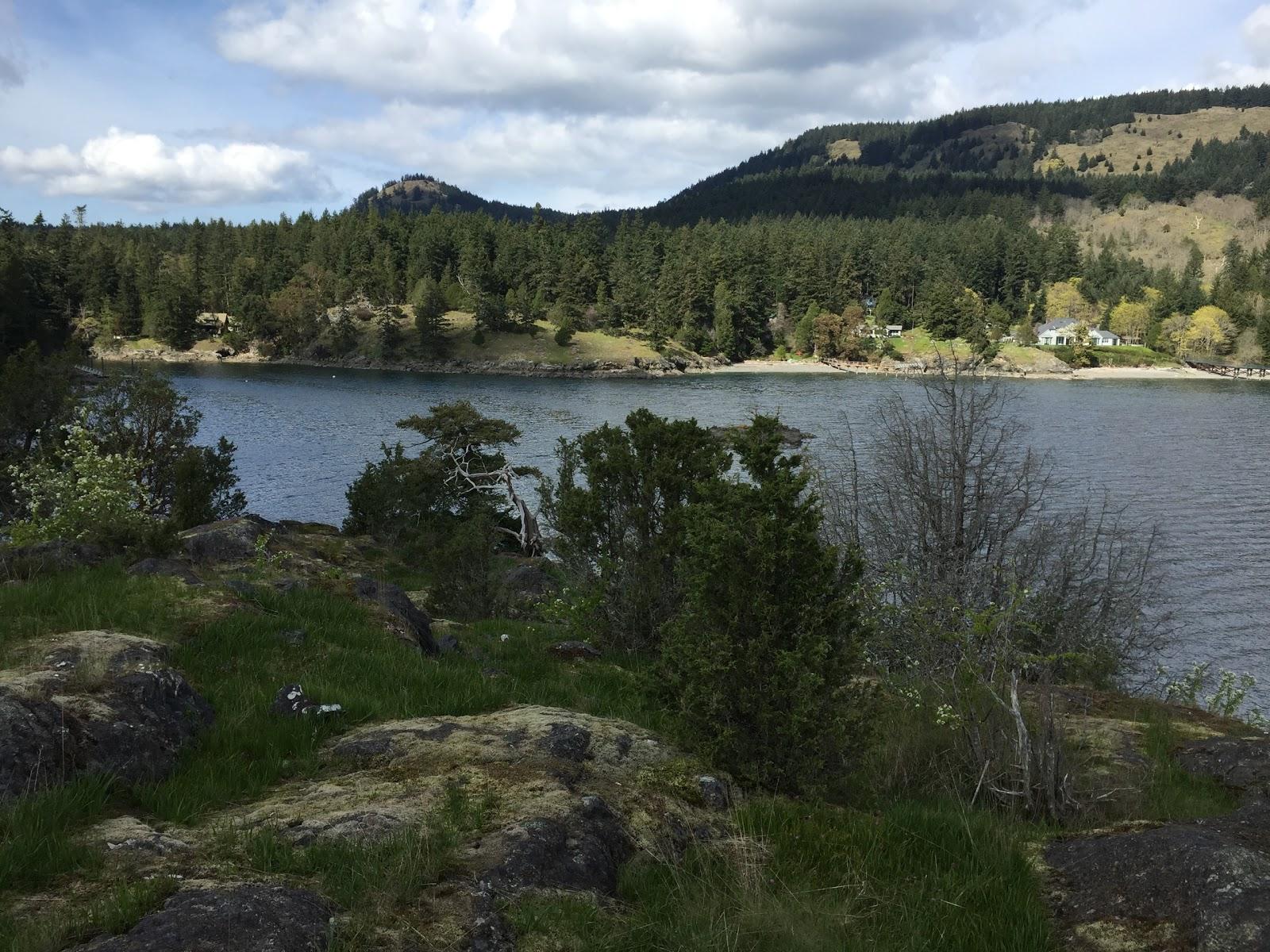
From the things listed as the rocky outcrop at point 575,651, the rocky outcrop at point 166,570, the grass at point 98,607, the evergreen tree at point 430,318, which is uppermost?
the evergreen tree at point 430,318

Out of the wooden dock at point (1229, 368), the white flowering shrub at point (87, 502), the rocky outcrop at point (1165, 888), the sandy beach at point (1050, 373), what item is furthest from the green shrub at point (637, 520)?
the wooden dock at point (1229, 368)

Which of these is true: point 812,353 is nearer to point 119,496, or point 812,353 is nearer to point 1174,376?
point 1174,376

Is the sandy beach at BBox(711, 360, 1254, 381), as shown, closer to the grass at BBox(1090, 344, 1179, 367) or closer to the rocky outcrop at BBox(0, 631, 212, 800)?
the grass at BBox(1090, 344, 1179, 367)

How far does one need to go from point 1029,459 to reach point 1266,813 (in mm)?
16280

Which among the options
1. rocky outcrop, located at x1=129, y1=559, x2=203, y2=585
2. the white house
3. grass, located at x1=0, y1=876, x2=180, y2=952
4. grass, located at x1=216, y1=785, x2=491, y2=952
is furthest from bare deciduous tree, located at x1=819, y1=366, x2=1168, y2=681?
the white house

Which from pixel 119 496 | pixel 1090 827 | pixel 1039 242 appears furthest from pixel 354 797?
pixel 1039 242

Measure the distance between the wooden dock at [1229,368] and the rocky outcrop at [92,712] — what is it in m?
146

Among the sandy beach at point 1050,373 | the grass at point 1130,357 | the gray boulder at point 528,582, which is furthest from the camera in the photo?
the grass at point 1130,357

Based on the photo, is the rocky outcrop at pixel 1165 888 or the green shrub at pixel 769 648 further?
the green shrub at pixel 769 648

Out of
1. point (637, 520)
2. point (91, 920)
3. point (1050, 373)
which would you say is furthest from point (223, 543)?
point (1050, 373)

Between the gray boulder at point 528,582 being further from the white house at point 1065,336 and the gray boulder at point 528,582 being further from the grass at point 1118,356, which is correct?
the white house at point 1065,336

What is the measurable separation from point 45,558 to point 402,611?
432cm

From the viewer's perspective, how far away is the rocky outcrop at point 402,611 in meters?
10.1

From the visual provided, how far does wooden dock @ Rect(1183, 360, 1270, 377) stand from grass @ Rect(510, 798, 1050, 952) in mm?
144002
